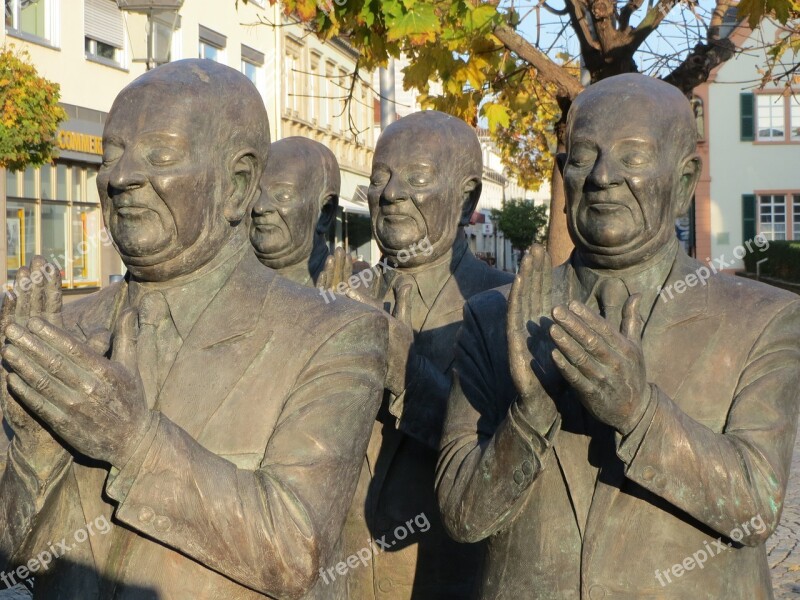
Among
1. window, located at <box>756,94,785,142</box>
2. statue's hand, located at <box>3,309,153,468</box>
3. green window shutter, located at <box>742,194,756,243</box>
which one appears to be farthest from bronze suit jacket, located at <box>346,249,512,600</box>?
window, located at <box>756,94,785,142</box>

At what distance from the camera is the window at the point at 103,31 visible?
922 inches

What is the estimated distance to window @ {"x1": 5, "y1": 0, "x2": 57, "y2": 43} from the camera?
21.0 m

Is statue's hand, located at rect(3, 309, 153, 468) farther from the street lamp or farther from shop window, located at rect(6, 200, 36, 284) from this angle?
shop window, located at rect(6, 200, 36, 284)

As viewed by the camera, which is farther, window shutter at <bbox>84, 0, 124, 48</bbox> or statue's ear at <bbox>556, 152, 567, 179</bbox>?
window shutter at <bbox>84, 0, 124, 48</bbox>

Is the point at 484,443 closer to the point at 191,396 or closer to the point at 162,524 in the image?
the point at 191,396

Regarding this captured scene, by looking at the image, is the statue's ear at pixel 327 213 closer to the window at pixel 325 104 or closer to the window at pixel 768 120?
the window at pixel 325 104

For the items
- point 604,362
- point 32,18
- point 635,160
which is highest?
point 32,18

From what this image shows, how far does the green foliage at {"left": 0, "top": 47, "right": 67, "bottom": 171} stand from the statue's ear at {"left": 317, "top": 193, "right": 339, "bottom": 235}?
10114mm

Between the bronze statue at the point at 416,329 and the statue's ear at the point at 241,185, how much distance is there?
876mm

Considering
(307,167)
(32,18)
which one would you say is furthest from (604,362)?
(32,18)

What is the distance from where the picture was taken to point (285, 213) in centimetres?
520

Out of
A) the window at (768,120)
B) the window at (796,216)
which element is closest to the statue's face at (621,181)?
the window at (768,120)

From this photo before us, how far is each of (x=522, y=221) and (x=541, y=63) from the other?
120ft

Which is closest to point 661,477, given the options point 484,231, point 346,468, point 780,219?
point 346,468
